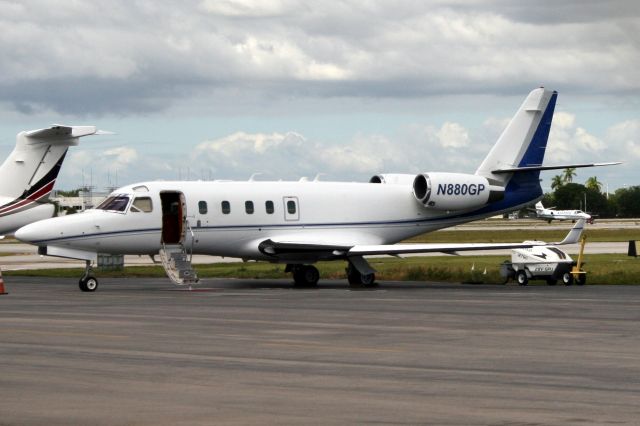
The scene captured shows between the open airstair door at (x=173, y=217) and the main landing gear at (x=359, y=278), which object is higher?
the open airstair door at (x=173, y=217)

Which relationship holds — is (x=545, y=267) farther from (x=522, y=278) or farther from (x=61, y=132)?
(x=61, y=132)

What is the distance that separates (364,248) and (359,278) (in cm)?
142

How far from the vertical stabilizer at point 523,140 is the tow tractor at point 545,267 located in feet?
16.0

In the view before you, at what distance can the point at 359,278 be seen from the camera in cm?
3631

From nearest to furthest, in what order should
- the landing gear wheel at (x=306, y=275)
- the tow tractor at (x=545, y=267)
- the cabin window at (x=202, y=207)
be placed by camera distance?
the tow tractor at (x=545, y=267) → the cabin window at (x=202, y=207) → the landing gear wheel at (x=306, y=275)

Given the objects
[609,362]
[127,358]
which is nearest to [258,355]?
[127,358]

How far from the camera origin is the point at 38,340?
745 inches

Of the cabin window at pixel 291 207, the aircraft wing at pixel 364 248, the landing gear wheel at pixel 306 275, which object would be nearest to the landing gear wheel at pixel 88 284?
the aircraft wing at pixel 364 248

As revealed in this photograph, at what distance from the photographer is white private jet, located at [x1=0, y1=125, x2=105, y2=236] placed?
4419 cm

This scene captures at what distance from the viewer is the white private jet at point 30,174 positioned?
44.2 m

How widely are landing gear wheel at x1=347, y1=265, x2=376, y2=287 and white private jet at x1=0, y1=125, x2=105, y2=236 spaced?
1328 centimetres

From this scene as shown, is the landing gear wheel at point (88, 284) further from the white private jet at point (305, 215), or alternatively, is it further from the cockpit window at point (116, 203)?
the cockpit window at point (116, 203)

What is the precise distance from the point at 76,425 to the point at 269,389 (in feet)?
9.34

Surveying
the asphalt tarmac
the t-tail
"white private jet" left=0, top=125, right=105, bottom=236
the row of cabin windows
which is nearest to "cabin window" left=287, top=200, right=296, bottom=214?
the row of cabin windows
